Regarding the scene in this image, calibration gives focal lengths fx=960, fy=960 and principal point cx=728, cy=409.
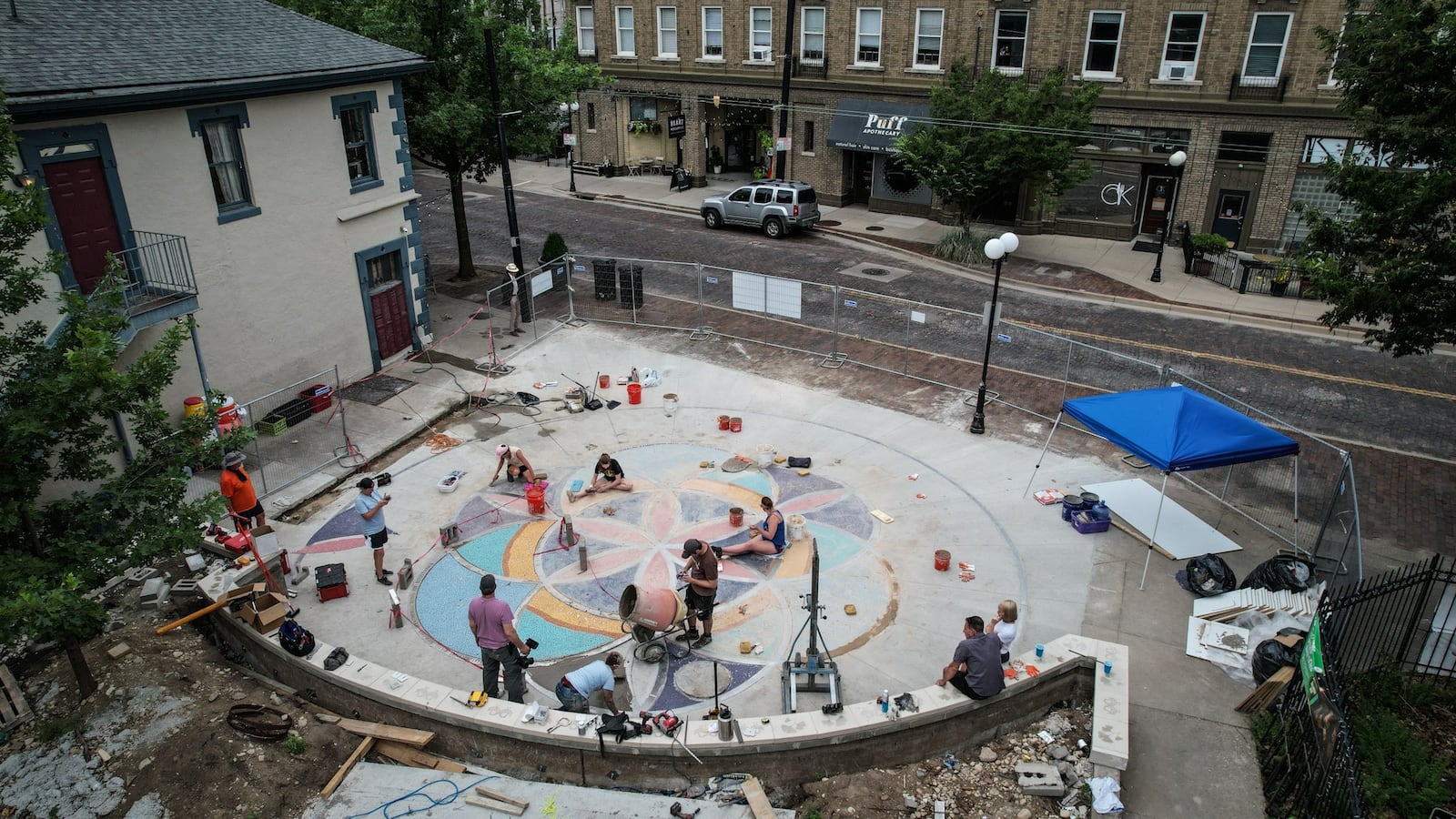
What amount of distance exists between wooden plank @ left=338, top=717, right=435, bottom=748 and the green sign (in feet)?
31.7

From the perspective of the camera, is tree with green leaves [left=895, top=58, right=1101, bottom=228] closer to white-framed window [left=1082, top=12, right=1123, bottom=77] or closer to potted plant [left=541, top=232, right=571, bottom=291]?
white-framed window [left=1082, top=12, right=1123, bottom=77]

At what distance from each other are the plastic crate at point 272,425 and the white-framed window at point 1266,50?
95.3 feet

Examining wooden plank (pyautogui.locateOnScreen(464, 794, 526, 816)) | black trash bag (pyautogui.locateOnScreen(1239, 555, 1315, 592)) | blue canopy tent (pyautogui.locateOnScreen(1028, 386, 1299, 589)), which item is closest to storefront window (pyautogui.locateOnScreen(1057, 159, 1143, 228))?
blue canopy tent (pyautogui.locateOnScreen(1028, 386, 1299, 589))

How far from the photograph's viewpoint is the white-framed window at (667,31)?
131 feet

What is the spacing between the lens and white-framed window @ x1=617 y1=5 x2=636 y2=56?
41.1 m

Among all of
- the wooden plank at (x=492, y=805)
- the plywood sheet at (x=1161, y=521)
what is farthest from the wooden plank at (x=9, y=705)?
the plywood sheet at (x=1161, y=521)

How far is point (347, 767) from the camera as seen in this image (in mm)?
10711

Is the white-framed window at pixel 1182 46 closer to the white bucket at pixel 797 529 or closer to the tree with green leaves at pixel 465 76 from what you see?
the tree with green leaves at pixel 465 76

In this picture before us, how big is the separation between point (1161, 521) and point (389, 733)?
11775mm

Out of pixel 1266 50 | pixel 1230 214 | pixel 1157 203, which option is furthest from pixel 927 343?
pixel 1266 50

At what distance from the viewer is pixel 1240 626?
1273cm

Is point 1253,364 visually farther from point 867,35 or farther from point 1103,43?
point 867,35

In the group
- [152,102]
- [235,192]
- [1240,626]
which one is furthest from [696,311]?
[1240,626]

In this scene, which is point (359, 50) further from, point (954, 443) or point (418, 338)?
point (954, 443)
